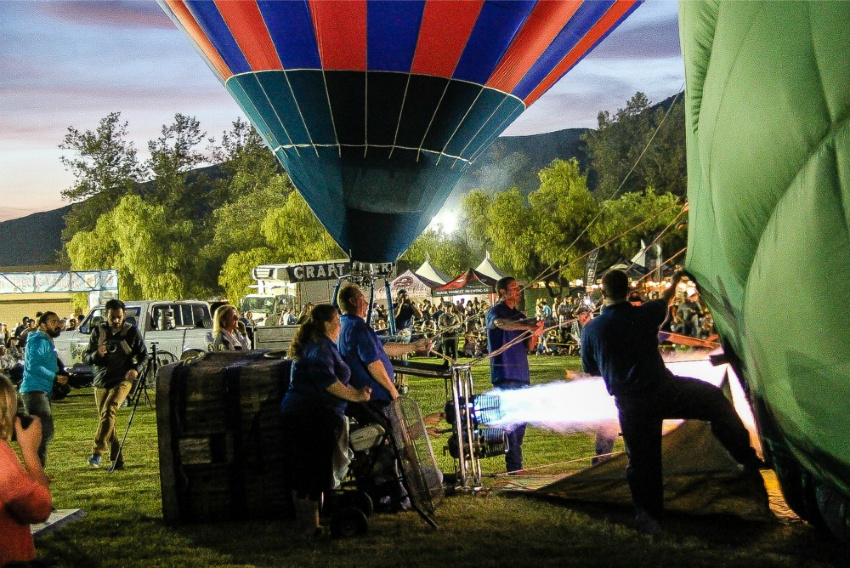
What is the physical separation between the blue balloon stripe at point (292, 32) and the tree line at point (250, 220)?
18.9 m

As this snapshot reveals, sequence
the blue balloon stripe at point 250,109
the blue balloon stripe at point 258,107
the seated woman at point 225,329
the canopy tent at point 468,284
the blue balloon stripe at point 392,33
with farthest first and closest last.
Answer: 1. the canopy tent at point 468,284
2. the blue balloon stripe at point 250,109
3. the blue balloon stripe at point 258,107
4. the blue balloon stripe at point 392,33
5. the seated woman at point 225,329

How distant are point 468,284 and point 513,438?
25477 millimetres

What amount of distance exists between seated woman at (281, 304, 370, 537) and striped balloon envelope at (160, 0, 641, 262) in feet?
15.9

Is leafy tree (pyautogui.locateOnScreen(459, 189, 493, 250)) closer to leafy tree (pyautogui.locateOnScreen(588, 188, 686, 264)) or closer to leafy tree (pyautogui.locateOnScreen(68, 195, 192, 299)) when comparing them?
leafy tree (pyautogui.locateOnScreen(588, 188, 686, 264))

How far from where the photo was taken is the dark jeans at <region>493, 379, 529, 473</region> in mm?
7043

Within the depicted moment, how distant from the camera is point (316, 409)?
5535 mm

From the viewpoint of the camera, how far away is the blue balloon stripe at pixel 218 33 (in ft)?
33.7

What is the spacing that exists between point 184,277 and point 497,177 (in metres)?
55.5

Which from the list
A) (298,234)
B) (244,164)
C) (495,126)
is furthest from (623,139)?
(495,126)

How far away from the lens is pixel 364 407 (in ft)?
18.6

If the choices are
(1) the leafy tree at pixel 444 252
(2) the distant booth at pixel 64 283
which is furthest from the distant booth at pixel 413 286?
(1) the leafy tree at pixel 444 252

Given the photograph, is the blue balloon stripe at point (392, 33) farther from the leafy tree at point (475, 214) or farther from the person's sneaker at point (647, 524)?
the leafy tree at point (475, 214)

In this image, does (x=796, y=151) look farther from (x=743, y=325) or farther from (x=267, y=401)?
(x=267, y=401)

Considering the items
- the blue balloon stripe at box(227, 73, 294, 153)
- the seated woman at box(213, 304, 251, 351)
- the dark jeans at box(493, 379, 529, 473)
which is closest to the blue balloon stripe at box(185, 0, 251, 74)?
the blue balloon stripe at box(227, 73, 294, 153)
